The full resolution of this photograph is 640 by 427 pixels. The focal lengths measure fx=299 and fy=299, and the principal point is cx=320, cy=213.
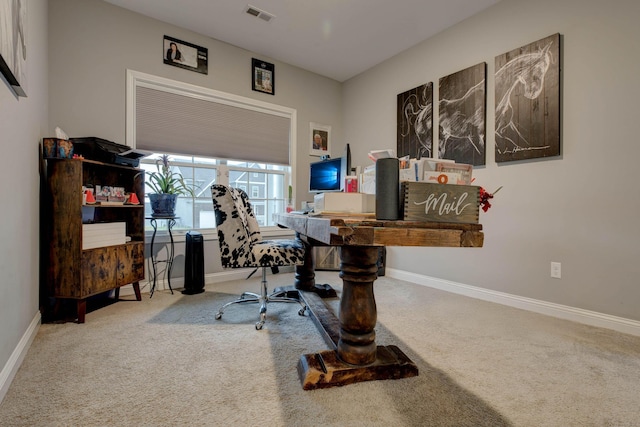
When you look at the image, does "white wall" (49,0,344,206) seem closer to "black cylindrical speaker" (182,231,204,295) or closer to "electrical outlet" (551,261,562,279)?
"black cylindrical speaker" (182,231,204,295)

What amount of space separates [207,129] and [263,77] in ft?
3.21

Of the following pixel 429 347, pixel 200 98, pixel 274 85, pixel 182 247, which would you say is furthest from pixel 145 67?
pixel 429 347

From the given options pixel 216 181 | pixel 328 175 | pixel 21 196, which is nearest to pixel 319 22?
pixel 328 175

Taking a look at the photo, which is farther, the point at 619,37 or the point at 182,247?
the point at 182,247

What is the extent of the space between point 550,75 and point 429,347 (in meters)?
2.25

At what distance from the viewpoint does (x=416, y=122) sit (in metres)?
3.34

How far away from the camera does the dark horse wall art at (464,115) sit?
2768 mm

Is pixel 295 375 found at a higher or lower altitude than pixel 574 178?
lower

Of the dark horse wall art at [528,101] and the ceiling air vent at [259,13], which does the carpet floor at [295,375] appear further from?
the ceiling air vent at [259,13]

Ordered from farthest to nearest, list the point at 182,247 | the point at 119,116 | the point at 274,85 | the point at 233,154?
the point at 274,85 < the point at 233,154 < the point at 182,247 < the point at 119,116

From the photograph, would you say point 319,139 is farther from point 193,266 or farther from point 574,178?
point 574,178

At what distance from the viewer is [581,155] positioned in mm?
2197

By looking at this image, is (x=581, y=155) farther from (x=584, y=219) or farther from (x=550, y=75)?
(x=550, y=75)

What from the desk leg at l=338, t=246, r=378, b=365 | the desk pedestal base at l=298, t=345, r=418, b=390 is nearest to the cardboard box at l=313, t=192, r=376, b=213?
the desk leg at l=338, t=246, r=378, b=365
